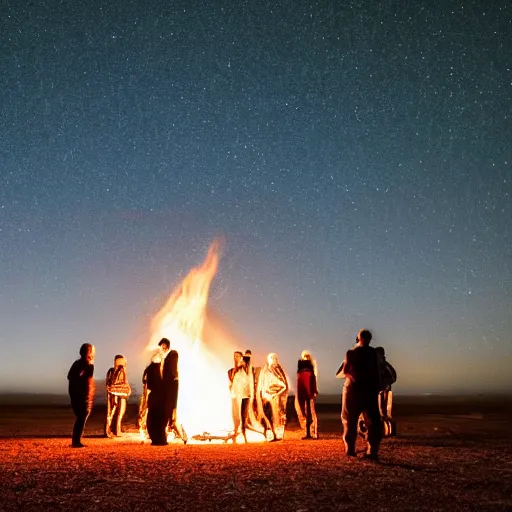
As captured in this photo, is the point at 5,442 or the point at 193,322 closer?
the point at 5,442

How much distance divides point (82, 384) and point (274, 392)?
5125 millimetres

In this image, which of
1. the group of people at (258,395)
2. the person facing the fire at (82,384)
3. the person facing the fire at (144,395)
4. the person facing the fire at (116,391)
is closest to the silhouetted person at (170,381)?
the person facing the fire at (144,395)

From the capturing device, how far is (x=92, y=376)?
1442cm

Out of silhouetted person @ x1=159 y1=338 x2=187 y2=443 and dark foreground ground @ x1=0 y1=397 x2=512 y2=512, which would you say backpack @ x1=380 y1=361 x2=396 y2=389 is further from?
silhouetted person @ x1=159 y1=338 x2=187 y2=443

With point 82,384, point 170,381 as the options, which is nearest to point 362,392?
point 170,381

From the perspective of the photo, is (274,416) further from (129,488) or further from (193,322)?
(129,488)

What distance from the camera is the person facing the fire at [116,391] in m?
17.5

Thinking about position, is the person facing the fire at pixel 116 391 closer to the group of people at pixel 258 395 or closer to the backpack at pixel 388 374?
the group of people at pixel 258 395

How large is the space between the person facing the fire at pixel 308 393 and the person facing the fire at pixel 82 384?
5.76m

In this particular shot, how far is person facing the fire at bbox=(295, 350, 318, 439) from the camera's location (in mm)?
17344

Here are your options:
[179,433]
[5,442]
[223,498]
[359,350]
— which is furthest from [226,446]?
[223,498]

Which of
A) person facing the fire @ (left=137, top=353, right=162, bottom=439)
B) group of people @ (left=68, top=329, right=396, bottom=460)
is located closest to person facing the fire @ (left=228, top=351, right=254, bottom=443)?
group of people @ (left=68, top=329, right=396, bottom=460)

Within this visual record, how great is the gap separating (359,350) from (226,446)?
14.5ft

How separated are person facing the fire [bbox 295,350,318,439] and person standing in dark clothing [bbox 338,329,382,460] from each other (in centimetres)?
504
